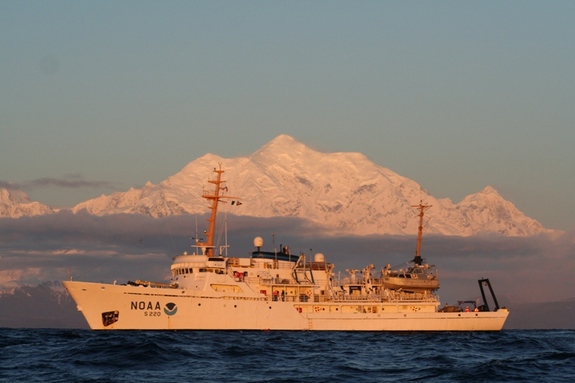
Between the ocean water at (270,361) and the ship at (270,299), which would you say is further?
the ship at (270,299)

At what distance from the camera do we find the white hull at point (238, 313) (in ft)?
251

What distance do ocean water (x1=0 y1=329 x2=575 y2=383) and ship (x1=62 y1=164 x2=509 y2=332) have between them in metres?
10.9

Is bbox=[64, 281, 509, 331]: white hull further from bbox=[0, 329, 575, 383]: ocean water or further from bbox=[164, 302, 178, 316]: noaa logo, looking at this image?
bbox=[0, 329, 575, 383]: ocean water

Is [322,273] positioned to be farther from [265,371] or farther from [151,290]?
[265,371]

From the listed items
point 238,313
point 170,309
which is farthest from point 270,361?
point 238,313

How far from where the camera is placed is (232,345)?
58750 mm

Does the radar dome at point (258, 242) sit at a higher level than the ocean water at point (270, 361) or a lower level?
higher

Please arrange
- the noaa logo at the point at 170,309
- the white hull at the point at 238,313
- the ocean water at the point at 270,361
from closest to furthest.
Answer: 1. the ocean water at the point at 270,361
2. the white hull at the point at 238,313
3. the noaa logo at the point at 170,309

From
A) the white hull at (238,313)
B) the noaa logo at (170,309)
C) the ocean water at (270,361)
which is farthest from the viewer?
the noaa logo at (170,309)

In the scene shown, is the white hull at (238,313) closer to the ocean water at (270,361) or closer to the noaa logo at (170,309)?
the noaa logo at (170,309)

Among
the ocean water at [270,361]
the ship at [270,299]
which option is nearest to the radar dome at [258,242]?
the ship at [270,299]

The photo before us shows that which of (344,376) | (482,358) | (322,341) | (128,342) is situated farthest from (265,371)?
(322,341)

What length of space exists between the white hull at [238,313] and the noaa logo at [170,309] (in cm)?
12

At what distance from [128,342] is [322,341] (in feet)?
60.0
